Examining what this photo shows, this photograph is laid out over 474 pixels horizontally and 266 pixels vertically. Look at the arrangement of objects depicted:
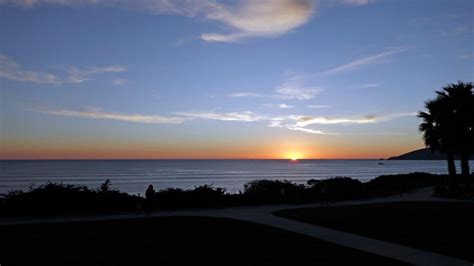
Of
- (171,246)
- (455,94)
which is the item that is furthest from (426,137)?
(171,246)

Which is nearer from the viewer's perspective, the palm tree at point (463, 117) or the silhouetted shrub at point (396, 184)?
the palm tree at point (463, 117)

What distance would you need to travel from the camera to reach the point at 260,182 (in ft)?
105

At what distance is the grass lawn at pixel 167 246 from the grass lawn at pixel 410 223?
2283mm

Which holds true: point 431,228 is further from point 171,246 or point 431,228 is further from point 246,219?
point 171,246

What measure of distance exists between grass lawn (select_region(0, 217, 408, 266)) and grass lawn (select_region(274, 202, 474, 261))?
228 cm

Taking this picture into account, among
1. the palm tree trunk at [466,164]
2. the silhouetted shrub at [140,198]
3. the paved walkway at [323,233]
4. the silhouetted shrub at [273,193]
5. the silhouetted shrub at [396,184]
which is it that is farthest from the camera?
the silhouetted shrub at [396,184]

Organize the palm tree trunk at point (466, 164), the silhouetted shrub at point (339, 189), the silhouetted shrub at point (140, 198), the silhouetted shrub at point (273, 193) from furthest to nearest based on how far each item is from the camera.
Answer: the palm tree trunk at point (466, 164), the silhouetted shrub at point (339, 189), the silhouetted shrub at point (273, 193), the silhouetted shrub at point (140, 198)

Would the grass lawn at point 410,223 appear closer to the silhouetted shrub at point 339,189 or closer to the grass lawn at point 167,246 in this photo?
the grass lawn at point 167,246

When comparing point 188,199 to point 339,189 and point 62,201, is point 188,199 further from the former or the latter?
point 339,189

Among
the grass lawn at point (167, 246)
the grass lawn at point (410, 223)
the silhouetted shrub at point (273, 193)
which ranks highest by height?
the silhouetted shrub at point (273, 193)

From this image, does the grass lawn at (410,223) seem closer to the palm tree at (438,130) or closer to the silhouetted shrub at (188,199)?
the silhouetted shrub at (188,199)

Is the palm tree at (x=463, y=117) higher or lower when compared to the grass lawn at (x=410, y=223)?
higher

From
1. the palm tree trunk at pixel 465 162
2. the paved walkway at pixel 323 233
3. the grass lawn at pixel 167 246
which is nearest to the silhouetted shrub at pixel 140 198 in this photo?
the paved walkway at pixel 323 233

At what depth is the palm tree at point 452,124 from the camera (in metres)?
32.0
